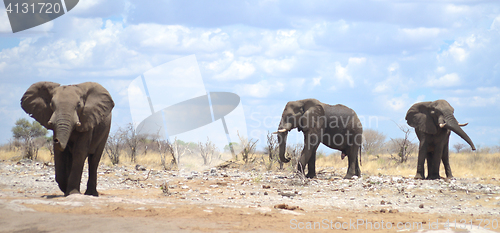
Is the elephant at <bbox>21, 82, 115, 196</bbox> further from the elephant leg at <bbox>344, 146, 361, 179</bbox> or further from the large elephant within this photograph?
the elephant leg at <bbox>344, 146, 361, 179</bbox>

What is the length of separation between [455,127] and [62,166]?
12.0 meters

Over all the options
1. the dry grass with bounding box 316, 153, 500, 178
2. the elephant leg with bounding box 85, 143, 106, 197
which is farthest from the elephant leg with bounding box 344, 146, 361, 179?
the elephant leg with bounding box 85, 143, 106, 197

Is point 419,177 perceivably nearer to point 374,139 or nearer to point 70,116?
point 70,116

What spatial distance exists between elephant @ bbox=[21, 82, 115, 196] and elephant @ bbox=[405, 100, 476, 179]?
34.8ft

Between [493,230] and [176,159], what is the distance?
15.1m

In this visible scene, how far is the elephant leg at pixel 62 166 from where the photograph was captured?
10.1 m

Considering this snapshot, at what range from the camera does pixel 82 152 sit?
9.91m

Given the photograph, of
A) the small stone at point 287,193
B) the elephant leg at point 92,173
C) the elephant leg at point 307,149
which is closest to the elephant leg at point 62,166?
the elephant leg at point 92,173

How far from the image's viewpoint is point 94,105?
399 inches

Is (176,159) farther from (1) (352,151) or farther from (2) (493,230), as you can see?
(2) (493,230)

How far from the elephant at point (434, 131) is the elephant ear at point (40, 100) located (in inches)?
462

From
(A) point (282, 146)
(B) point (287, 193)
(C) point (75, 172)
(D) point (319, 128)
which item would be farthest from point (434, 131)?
(C) point (75, 172)

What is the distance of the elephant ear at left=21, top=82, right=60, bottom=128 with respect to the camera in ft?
32.4

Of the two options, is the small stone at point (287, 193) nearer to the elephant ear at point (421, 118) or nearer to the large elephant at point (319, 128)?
the large elephant at point (319, 128)
